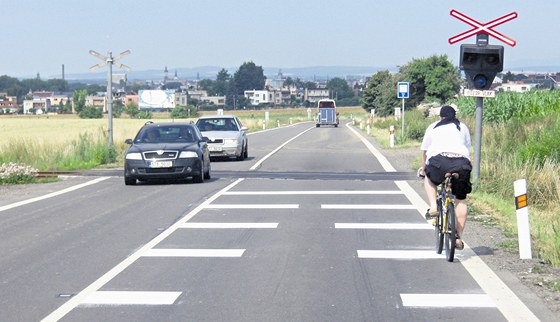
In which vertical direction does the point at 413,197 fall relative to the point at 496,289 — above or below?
below

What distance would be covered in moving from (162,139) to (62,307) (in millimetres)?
14826

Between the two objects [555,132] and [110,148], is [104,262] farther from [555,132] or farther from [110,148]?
[110,148]

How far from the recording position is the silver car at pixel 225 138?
3197 cm

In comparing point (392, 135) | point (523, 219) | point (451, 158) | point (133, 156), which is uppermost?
point (451, 158)

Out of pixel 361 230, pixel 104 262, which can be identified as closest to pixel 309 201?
pixel 361 230

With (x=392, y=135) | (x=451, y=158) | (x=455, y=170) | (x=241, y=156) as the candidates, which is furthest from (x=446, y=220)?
(x=392, y=135)

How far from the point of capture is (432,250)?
38.7 feet

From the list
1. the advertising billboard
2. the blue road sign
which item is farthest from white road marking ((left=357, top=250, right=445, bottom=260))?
the advertising billboard

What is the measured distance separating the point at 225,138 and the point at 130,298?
2329 centimetres

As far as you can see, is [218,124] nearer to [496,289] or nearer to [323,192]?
[323,192]

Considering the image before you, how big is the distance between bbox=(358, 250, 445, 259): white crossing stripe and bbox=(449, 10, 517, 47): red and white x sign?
667 centimetres

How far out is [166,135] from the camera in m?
23.3

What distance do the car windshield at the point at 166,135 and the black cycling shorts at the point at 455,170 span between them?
12.4 metres

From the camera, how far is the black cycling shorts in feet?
36.1
